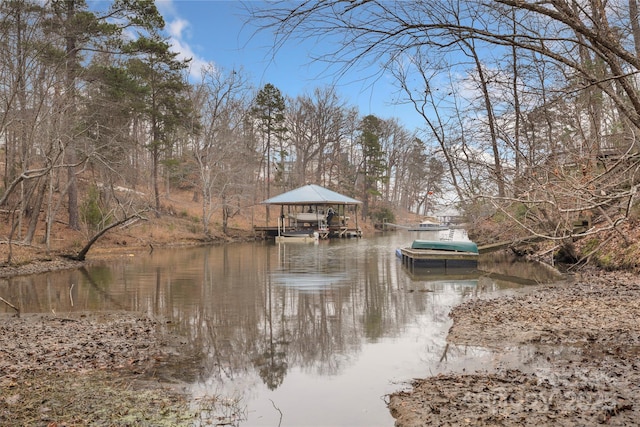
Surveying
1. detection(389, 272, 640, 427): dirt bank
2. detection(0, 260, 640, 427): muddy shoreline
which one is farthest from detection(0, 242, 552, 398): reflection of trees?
detection(389, 272, 640, 427): dirt bank

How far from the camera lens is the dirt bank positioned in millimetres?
4312

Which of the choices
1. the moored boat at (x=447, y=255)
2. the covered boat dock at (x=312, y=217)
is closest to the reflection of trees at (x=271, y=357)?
the moored boat at (x=447, y=255)

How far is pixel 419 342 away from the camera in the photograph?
7.89 m

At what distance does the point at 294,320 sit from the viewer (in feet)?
31.7

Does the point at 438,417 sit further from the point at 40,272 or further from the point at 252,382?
the point at 40,272

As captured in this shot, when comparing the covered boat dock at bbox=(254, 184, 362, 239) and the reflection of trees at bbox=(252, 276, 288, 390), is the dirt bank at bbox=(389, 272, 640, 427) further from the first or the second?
the covered boat dock at bbox=(254, 184, 362, 239)

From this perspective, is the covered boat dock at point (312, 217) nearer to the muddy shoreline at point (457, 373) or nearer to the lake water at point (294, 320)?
the lake water at point (294, 320)

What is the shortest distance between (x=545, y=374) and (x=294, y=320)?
5058mm

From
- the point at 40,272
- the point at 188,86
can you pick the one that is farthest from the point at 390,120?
the point at 40,272

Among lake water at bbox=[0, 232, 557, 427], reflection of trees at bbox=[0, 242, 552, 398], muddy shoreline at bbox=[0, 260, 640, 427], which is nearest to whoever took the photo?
muddy shoreline at bbox=[0, 260, 640, 427]

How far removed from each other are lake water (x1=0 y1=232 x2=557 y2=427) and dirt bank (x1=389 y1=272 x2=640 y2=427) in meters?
0.43

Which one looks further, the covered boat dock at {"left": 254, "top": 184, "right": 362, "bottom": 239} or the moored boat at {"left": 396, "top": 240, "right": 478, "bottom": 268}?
the covered boat dock at {"left": 254, "top": 184, "right": 362, "bottom": 239}

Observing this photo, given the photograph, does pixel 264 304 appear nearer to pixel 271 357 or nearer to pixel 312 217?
pixel 271 357

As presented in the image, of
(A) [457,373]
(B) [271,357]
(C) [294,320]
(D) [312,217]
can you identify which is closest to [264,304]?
(C) [294,320]
